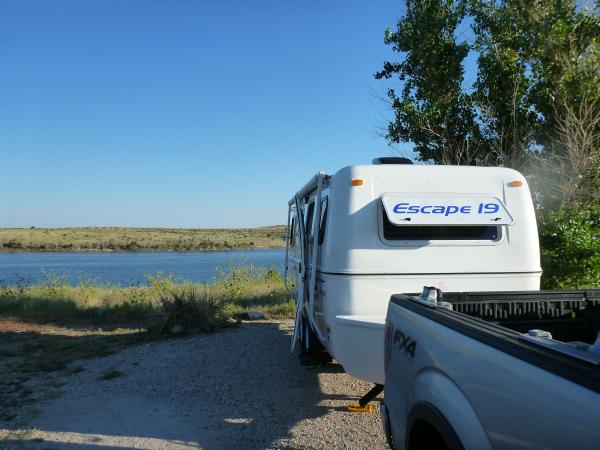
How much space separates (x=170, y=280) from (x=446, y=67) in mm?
9165

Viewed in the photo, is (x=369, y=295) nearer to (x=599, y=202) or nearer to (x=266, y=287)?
(x=599, y=202)

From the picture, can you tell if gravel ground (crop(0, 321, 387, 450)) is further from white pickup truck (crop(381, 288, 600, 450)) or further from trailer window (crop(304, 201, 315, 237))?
white pickup truck (crop(381, 288, 600, 450))

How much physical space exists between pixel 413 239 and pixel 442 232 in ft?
1.12

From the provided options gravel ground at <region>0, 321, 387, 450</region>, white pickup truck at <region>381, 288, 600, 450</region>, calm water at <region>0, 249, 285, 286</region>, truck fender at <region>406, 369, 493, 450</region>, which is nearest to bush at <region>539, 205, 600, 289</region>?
gravel ground at <region>0, 321, 387, 450</region>

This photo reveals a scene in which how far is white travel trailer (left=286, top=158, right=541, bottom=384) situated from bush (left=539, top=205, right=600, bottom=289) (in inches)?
172

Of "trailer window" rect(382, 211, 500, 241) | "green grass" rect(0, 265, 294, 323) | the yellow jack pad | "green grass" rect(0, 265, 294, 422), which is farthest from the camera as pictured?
"green grass" rect(0, 265, 294, 323)

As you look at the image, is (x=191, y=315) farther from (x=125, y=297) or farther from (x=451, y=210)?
(x=451, y=210)

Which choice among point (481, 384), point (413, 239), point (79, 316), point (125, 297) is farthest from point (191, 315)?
point (481, 384)

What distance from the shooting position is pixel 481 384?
2084 mm

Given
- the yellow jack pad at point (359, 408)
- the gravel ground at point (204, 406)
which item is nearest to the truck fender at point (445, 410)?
the gravel ground at point (204, 406)

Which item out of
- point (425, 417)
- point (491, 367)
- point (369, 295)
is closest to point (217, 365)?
point (369, 295)

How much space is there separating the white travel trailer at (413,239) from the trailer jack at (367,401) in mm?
424

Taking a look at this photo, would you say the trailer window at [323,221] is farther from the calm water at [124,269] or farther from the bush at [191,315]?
the calm water at [124,269]

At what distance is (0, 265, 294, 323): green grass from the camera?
12.4 metres
